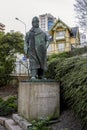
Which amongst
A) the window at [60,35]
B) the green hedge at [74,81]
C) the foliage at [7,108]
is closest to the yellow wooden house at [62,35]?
the window at [60,35]

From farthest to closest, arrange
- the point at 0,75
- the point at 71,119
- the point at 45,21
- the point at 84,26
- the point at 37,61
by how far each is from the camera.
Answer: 1. the point at 45,21
2. the point at 84,26
3. the point at 0,75
4. the point at 37,61
5. the point at 71,119

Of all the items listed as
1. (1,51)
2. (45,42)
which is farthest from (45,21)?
(45,42)

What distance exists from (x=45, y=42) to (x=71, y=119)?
97.1 inches

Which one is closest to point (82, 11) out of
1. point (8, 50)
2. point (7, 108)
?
point (8, 50)

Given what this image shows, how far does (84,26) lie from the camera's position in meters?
23.8

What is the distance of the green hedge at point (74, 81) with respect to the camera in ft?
18.5

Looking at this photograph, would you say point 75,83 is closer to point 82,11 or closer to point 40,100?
point 40,100

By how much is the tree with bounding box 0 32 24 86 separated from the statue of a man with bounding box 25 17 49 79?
41.2 feet

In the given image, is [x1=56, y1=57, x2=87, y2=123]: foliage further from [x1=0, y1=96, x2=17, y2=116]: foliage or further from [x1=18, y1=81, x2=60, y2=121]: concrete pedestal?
[x1=0, y1=96, x2=17, y2=116]: foliage

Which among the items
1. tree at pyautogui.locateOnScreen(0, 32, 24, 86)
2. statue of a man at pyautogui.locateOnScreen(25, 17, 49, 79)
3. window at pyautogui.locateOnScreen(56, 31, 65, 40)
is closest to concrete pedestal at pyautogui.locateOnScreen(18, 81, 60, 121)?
statue of a man at pyautogui.locateOnScreen(25, 17, 49, 79)

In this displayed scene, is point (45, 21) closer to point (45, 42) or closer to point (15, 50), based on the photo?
point (15, 50)

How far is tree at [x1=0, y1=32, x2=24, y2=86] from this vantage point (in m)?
20.7

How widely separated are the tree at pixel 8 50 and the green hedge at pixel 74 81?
11783 millimetres

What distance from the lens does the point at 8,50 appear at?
2103 centimetres
